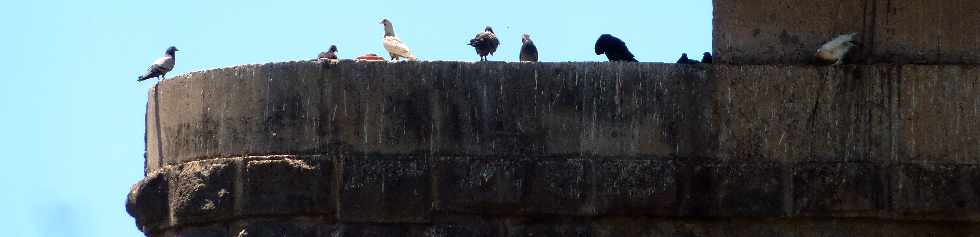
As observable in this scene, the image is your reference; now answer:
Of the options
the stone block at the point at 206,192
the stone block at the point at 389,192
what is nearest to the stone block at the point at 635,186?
the stone block at the point at 389,192

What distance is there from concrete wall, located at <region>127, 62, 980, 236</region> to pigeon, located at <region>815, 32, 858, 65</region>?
9 centimetres

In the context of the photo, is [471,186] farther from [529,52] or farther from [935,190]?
[529,52]

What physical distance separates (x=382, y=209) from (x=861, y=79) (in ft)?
8.40

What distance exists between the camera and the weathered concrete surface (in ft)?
35.1

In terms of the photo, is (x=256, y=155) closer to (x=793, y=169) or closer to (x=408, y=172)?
(x=408, y=172)

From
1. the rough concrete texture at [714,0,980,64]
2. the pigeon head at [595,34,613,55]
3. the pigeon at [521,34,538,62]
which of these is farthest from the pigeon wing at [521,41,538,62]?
the rough concrete texture at [714,0,980,64]

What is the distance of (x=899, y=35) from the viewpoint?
35.9ft

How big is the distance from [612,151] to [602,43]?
2906 mm

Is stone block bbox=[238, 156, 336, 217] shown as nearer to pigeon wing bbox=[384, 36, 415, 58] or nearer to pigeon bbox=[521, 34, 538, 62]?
pigeon bbox=[521, 34, 538, 62]

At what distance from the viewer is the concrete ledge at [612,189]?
35.0ft

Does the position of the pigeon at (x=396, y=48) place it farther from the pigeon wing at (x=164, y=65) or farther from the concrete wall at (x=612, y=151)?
the concrete wall at (x=612, y=151)

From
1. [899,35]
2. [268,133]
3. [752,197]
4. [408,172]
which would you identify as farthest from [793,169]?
[268,133]

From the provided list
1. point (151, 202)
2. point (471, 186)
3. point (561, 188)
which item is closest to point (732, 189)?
point (561, 188)

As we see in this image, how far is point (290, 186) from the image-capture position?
10.7 meters
